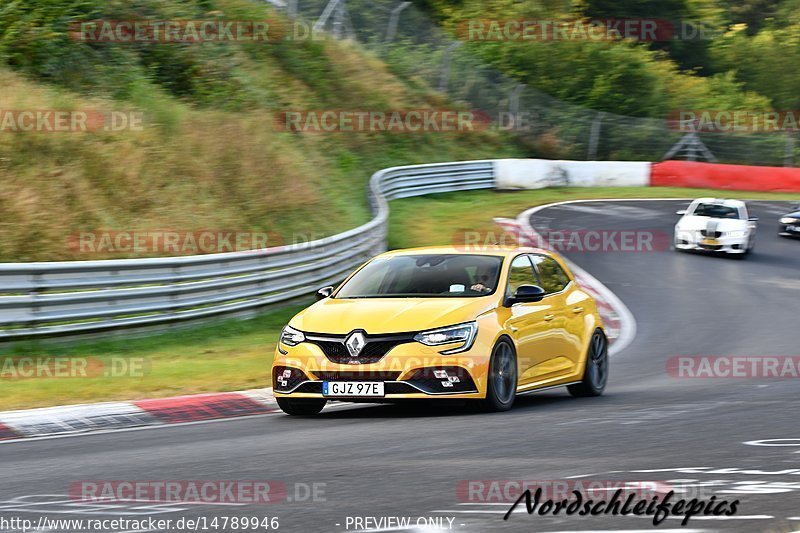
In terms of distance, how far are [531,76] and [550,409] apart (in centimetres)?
4329

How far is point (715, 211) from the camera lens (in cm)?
2923

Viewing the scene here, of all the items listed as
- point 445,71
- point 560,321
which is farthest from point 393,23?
point 560,321

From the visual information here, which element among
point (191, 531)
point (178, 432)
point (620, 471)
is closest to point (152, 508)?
point (191, 531)

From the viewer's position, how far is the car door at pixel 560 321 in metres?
11.4

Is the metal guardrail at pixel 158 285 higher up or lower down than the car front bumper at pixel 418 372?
lower down

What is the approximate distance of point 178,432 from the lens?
948cm

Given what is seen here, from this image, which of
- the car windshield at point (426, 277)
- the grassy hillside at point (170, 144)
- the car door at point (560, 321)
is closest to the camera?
the car windshield at point (426, 277)

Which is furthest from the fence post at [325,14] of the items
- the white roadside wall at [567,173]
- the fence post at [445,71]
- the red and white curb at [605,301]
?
the red and white curb at [605,301]

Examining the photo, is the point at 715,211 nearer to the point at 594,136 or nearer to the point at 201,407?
the point at 594,136

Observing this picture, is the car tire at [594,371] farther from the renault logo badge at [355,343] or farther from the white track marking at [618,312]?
the white track marking at [618,312]

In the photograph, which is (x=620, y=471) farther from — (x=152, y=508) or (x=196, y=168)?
(x=196, y=168)

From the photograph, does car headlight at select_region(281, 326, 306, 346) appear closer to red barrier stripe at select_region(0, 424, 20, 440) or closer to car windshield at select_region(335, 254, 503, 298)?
car windshield at select_region(335, 254, 503, 298)

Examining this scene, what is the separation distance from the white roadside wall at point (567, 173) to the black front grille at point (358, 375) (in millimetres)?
30248

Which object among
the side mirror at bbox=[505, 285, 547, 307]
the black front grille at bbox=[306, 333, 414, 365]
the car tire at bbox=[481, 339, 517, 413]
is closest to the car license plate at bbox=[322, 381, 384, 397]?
the black front grille at bbox=[306, 333, 414, 365]
